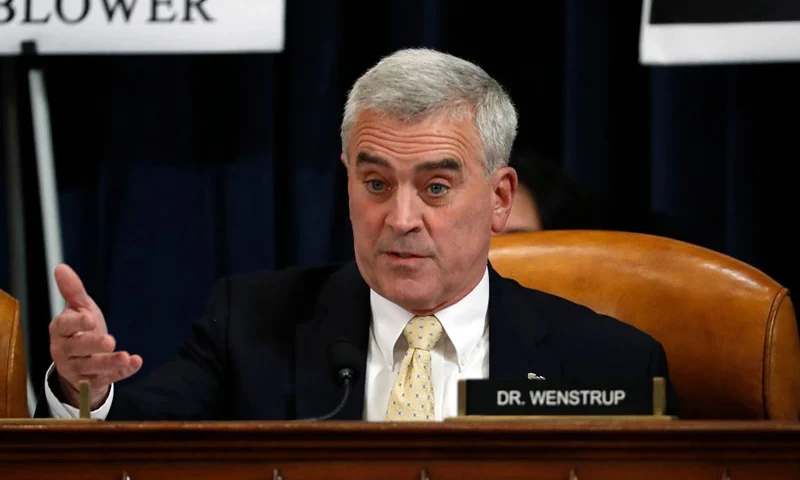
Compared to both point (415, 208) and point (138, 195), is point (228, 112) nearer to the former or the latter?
point (138, 195)

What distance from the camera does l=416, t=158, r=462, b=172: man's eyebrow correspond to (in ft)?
6.36

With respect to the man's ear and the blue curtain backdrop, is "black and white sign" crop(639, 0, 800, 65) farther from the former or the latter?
the man's ear

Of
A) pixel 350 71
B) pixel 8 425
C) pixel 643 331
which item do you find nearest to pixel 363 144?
pixel 643 331

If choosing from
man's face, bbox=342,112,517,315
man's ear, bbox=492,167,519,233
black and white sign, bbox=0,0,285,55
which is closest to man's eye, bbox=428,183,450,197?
man's face, bbox=342,112,517,315

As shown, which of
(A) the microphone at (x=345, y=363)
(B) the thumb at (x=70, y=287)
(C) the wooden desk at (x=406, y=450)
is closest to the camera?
A: (C) the wooden desk at (x=406, y=450)

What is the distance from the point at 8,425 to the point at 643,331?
1144 millimetres

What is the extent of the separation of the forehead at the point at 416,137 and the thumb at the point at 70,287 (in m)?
0.56

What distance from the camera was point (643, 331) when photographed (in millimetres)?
2072

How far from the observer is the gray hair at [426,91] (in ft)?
6.36

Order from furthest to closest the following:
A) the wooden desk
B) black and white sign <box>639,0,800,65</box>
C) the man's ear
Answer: black and white sign <box>639,0,800,65</box>, the man's ear, the wooden desk

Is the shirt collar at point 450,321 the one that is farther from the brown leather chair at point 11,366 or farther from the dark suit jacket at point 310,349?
the brown leather chair at point 11,366

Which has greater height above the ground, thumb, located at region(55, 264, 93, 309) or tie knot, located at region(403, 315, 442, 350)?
thumb, located at region(55, 264, 93, 309)

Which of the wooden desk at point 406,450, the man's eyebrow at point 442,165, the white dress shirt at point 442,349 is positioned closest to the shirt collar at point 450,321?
the white dress shirt at point 442,349

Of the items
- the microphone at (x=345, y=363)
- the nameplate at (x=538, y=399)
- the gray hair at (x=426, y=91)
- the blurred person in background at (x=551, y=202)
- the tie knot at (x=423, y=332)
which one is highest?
the gray hair at (x=426, y=91)
